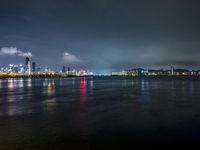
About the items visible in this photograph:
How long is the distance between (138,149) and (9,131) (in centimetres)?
732

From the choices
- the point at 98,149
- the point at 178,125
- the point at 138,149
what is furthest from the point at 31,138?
the point at 178,125

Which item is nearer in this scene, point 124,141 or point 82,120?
point 124,141

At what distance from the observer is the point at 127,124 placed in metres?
15.1

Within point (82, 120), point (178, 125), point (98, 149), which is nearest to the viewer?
point (98, 149)

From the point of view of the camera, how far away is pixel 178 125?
1476 centimetres

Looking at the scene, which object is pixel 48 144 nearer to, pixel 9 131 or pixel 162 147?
pixel 9 131

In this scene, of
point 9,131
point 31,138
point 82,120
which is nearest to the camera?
point 31,138

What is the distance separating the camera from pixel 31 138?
11.7 metres

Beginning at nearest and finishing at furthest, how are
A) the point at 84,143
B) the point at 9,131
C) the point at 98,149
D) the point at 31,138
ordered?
the point at 98,149 → the point at 84,143 → the point at 31,138 → the point at 9,131

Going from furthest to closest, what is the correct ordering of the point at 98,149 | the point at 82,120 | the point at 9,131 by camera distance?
the point at 82,120
the point at 9,131
the point at 98,149

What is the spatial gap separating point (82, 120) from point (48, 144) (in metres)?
5.93

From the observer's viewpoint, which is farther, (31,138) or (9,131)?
(9,131)

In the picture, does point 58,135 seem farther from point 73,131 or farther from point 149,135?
point 149,135

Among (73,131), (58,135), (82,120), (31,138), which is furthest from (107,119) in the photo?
(31,138)
